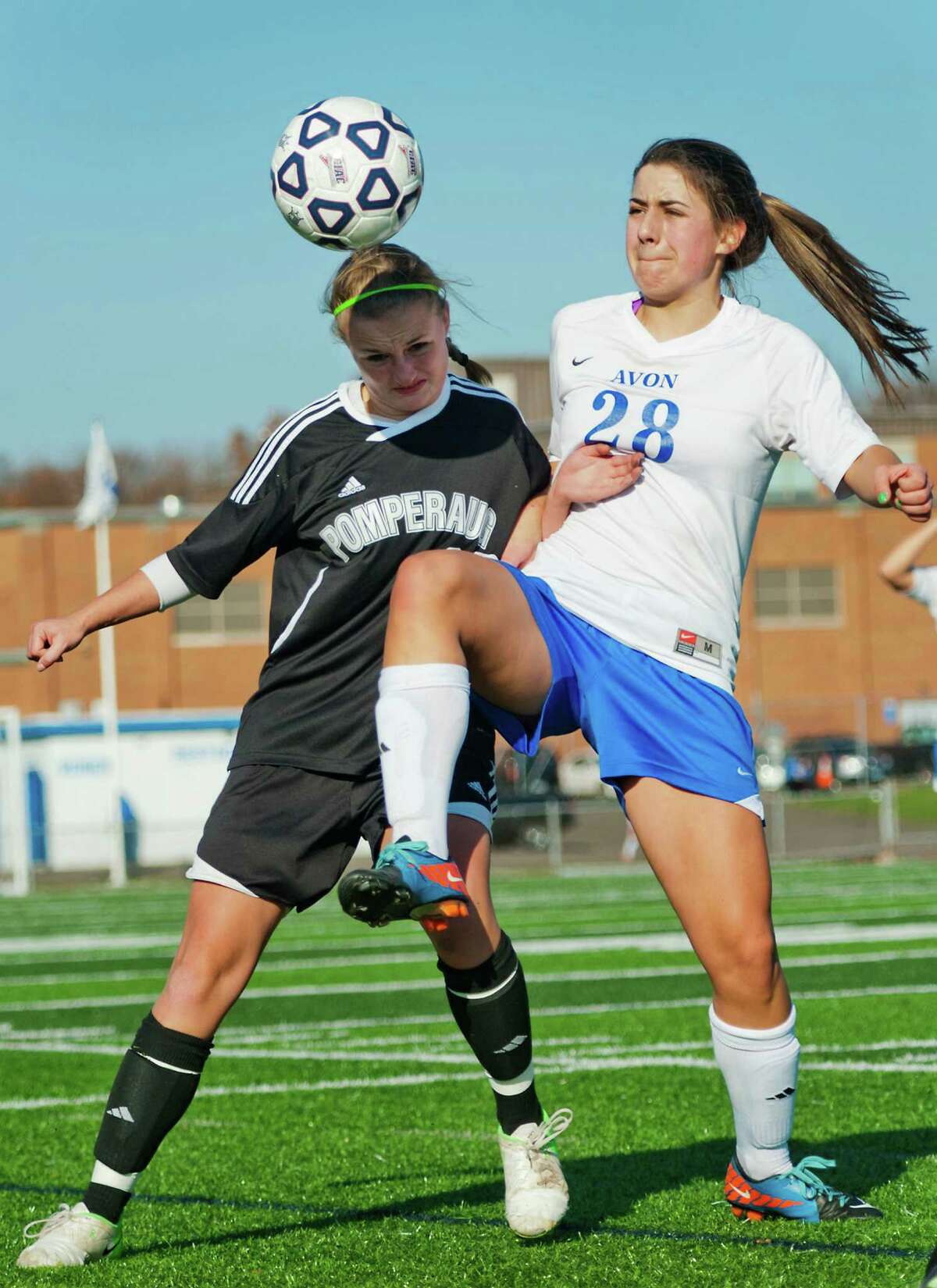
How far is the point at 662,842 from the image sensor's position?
3.77 m

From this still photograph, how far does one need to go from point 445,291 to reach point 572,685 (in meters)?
0.99

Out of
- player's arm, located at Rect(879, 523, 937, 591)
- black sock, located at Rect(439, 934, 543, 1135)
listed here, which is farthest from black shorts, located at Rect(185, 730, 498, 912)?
player's arm, located at Rect(879, 523, 937, 591)

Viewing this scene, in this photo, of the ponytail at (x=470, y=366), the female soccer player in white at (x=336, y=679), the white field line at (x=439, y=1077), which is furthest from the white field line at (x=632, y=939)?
the female soccer player in white at (x=336, y=679)

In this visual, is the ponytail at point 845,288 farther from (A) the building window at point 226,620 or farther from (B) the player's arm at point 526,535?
(A) the building window at point 226,620

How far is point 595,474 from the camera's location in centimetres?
391

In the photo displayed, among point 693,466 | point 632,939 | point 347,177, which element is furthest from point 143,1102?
point 632,939

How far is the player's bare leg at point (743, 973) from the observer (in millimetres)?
3725

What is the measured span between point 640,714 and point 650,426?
0.64 meters

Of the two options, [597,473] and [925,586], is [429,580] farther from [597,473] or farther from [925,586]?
[925,586]

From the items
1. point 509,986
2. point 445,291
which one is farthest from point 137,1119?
point 445,291

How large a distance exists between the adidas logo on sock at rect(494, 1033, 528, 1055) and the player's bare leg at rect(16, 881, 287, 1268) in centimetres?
61

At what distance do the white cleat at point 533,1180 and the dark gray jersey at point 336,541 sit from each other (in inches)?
35.7

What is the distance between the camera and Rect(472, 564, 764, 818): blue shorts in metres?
3.77

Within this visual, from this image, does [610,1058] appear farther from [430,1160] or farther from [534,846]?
[534,846]
